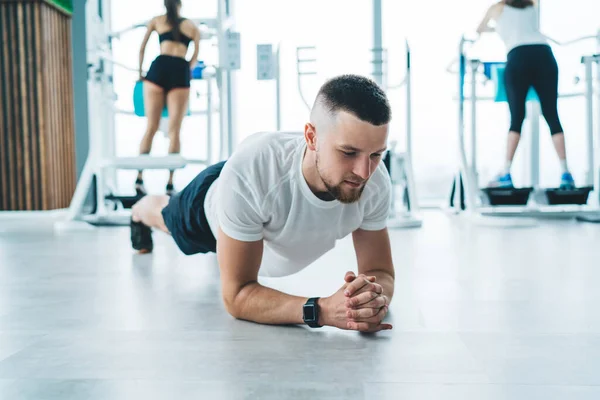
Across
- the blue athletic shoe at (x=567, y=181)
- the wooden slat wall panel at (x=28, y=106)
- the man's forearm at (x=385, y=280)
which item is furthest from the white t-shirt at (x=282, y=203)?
the wooden slat wall panel at (x=28, y=106)

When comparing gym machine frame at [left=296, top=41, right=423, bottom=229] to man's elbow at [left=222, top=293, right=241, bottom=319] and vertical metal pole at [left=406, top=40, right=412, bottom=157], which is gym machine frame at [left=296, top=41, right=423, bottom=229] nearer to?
vertical metal pole at [left=406, top=40, right=412, bottom=157]

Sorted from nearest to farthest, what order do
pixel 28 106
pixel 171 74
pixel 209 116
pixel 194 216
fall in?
pixel 194 216
pixel 171 74
pixel 209 116
pixel 28 106

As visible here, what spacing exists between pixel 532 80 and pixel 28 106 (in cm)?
428

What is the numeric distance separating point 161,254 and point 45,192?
124 inches

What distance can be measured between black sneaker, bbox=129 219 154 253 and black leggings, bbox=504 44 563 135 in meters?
2.46

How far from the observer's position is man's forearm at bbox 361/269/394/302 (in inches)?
57.7

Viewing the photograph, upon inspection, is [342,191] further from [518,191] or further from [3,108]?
[3,108]

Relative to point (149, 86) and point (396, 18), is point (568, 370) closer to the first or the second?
point (149, 86)

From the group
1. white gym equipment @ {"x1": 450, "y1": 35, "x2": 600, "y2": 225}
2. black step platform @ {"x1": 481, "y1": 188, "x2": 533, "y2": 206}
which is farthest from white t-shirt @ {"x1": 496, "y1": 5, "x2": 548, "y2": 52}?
black step platform @ {"x1": 481, "y1": 188, "x2": 533, "y2": 206}

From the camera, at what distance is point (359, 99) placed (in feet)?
3.91

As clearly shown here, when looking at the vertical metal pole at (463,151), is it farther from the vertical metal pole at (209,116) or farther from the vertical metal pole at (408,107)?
the vertical metal pole at (209,116)

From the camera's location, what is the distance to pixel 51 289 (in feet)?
6.52

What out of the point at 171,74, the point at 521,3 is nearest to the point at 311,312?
the point at 171,74

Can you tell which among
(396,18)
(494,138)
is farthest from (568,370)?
(396,18)
